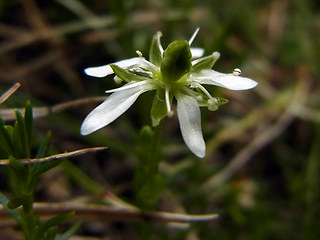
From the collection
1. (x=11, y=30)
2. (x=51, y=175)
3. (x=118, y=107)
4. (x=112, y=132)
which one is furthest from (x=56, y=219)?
(x=11, y=30)

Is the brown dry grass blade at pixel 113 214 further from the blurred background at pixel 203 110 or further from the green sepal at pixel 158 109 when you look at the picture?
the green sepal at pixel 158 109

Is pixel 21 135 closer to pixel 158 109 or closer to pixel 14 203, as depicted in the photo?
pixel 14 203

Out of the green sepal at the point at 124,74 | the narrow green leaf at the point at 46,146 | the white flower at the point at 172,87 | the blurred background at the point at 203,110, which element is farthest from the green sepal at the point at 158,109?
the blurred background at the point at 203,110

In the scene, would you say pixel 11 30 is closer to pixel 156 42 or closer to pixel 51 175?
pixel 51 175

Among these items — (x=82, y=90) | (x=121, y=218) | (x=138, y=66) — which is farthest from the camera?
(x=82, y=90)

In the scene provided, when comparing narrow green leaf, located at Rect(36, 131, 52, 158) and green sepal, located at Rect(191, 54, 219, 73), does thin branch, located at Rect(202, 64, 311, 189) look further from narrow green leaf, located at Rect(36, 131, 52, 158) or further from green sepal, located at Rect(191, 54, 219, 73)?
narrow green leaf, located at Rect(36, 131, 52, 158)

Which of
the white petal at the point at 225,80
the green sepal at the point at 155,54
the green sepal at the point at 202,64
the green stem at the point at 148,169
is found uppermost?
the green sepal at the point at 155,54

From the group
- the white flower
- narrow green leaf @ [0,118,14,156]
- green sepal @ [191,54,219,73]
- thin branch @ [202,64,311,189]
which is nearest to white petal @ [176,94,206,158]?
the white flower
